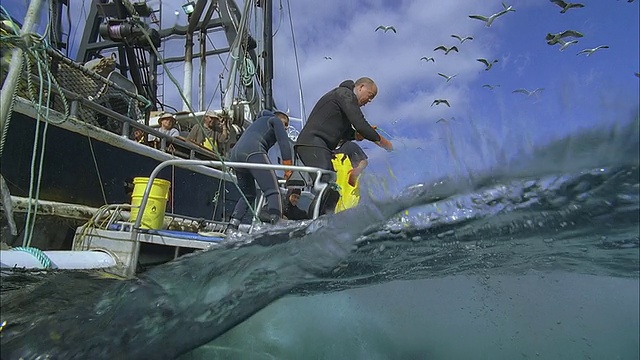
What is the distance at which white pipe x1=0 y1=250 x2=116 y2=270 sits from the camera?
284cm

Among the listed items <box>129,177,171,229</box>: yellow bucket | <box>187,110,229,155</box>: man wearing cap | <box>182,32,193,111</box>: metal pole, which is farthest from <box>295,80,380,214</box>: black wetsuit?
<box>182,32,193,111</box>: metal pole

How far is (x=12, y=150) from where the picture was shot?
14.7ft

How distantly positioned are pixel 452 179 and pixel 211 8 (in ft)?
32.9

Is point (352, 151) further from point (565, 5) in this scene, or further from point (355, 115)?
point (565, 5)

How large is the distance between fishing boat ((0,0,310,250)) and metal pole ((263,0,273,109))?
0.02 meters

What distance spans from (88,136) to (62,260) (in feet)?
7.19

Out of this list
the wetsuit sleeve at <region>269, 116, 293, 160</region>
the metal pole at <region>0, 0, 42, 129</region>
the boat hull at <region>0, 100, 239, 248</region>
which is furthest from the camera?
the wetsuit sleeve at <region>269, 116, 293, 160</region>

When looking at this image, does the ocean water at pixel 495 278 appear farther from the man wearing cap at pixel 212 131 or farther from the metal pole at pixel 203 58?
the metal pole at pixel 203 58

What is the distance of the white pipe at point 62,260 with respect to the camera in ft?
9.32

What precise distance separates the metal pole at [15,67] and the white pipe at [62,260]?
30.5 inches

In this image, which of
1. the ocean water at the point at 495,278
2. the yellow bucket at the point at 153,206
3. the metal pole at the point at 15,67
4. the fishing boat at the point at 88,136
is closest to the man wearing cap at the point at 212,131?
the fishing boat at the point at 88,136

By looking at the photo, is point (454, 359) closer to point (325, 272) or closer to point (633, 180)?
point (325, 272)

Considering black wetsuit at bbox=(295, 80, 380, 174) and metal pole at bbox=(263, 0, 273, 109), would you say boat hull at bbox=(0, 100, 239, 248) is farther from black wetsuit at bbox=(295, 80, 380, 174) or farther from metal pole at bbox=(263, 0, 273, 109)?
metal pole at bbox=(263, 0, 273, 109)

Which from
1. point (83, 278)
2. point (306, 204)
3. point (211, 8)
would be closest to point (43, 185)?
point (83, 278)
